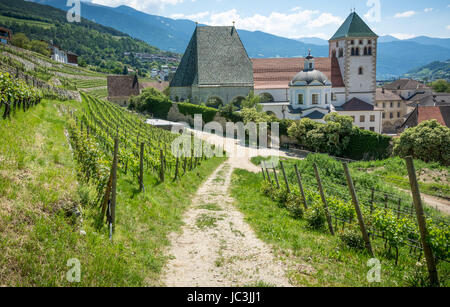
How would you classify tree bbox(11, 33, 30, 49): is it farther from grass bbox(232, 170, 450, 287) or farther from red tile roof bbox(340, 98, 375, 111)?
grass bbox(232, 170, 450, 287)

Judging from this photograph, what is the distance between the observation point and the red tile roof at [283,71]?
50.1m

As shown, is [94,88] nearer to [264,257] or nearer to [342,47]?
[342,47]

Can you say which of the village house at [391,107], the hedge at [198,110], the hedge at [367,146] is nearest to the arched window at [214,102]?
the hedge at [198,110]

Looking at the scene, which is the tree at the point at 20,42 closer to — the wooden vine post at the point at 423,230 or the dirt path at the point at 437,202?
the dirt path at the point at 437,202

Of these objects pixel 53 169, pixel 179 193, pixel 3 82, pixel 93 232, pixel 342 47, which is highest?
pixel 342 47

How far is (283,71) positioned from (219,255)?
48.9 m

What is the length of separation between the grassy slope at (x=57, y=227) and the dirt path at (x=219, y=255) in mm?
361

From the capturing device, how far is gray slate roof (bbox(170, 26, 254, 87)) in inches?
1853

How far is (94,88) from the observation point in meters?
60.6

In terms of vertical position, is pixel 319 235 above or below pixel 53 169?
below

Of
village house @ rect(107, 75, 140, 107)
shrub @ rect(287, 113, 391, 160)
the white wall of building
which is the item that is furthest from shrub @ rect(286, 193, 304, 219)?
village house @ rect(107, 75, 140, 107)

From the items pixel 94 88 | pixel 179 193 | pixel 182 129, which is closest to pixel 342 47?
pixel 182 129

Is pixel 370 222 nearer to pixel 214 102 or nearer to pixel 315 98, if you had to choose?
pixel 315 98
